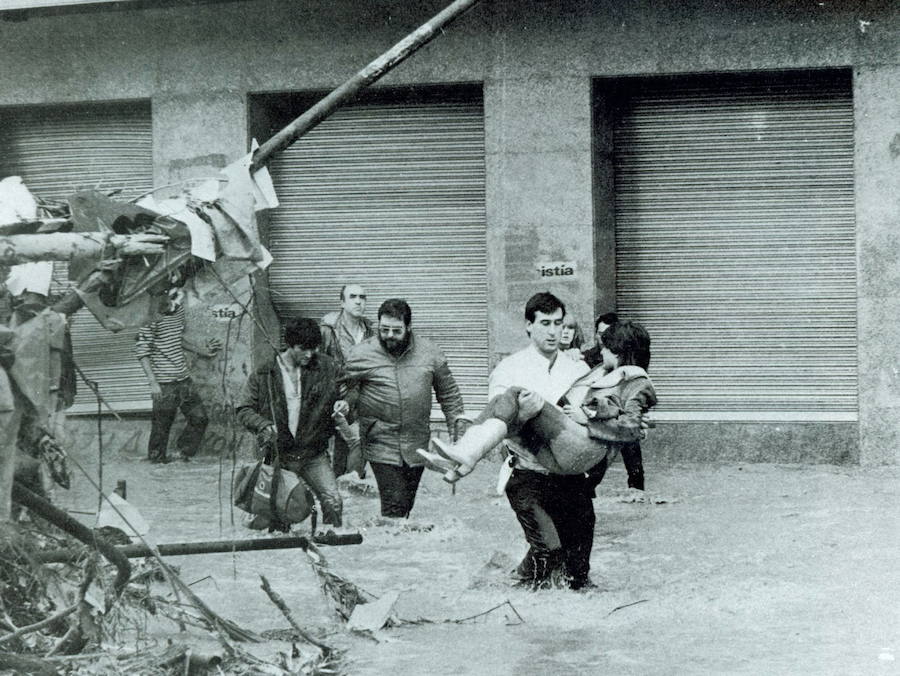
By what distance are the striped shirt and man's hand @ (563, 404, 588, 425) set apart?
647 centimetres

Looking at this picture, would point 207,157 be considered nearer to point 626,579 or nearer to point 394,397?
point 394,397

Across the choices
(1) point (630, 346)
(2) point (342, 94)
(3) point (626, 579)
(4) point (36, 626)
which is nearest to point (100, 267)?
(4) point (36, 626)

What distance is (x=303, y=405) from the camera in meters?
9.54

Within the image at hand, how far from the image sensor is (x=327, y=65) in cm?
1353

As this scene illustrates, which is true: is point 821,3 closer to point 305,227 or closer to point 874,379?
point 874,379

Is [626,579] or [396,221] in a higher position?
[396,221]

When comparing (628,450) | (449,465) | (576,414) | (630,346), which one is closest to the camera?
(449,465)

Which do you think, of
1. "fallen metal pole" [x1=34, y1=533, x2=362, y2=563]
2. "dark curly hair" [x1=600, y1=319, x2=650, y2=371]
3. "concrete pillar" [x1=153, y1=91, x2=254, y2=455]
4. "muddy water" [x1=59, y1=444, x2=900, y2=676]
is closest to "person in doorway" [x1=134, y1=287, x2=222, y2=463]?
"concrete pillar" [x1=153, y1=91, x2=254, y2=455]

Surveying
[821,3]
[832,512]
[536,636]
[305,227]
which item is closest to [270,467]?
[536,636]

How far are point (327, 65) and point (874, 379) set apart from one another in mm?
6039

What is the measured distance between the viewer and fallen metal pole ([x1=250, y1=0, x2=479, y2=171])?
6098mm

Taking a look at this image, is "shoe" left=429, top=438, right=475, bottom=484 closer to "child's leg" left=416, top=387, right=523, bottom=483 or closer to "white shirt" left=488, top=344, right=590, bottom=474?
"child's leg" left=416, top=387, right=523, bottom=483

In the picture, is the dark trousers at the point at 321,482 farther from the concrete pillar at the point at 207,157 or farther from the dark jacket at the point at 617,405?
the concrete pillar at the point at 207,157

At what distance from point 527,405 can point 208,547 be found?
185cm
